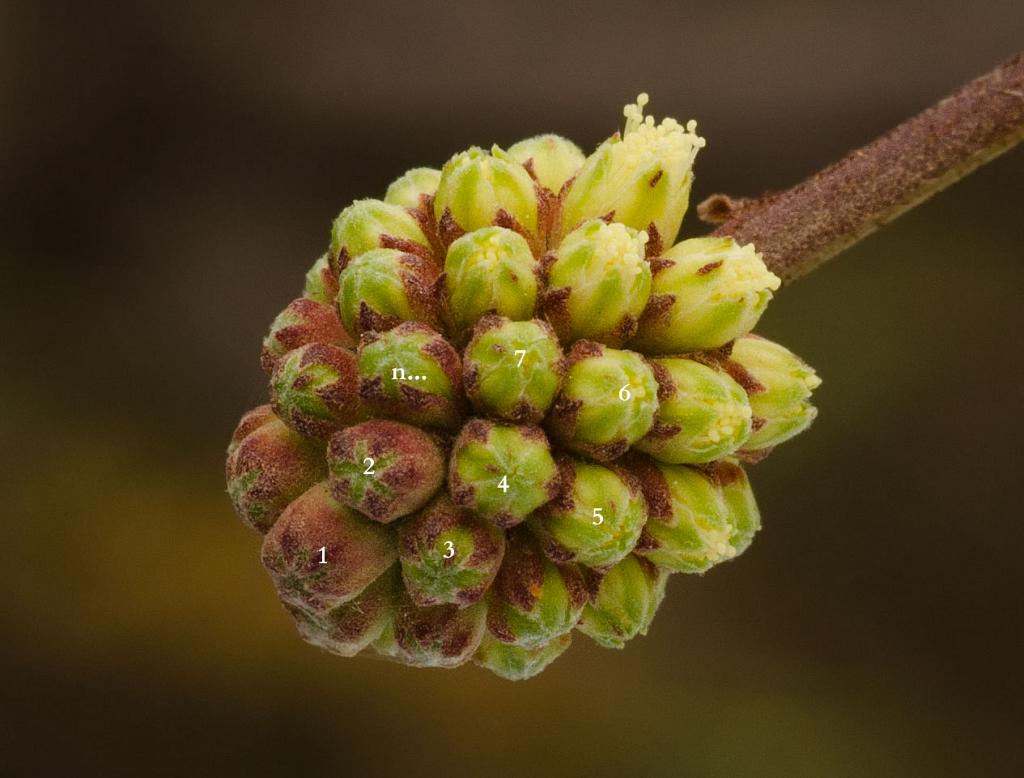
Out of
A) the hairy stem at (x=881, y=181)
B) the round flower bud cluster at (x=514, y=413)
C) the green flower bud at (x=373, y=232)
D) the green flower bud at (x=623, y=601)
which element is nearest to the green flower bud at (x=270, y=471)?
the round flower bud cluster at (x=514, y=413)

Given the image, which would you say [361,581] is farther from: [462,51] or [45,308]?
A: [45,308]

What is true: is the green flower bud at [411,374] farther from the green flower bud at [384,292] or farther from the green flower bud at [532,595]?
the green flower bud at [532,595]

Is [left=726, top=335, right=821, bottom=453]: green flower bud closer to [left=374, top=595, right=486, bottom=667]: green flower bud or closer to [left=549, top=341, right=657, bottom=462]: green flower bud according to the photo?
[left=549, top=341, right=657, bottom=462]: green flower bud

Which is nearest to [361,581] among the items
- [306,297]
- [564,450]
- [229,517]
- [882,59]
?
[564,450]

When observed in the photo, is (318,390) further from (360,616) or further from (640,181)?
(640,181)

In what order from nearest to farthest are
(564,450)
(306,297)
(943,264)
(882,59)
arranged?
(564,450), (306,297), (882,59), (943,264)

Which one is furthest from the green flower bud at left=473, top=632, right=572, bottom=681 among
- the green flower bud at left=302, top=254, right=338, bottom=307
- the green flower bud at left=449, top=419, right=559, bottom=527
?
the green flower bud at left=302, top=254, right=338, bottom=307

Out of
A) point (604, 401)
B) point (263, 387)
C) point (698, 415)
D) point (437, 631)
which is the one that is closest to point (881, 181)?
point (698, 415)
